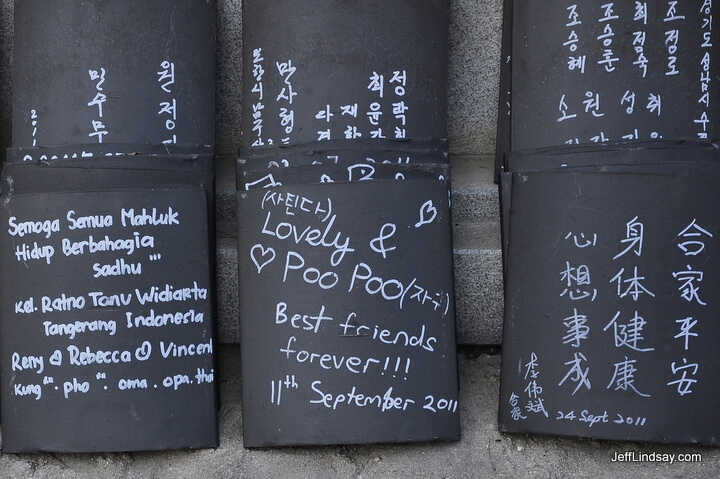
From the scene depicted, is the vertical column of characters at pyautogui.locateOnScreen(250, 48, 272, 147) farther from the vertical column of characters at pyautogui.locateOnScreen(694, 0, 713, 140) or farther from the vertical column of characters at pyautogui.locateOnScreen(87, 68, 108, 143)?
the vertical column of characters at pyautogui.locateOnScreen(694, 0, 713, 140)

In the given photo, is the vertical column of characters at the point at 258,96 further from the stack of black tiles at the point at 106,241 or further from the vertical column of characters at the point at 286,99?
the stack of black tiles at the point at 106,241

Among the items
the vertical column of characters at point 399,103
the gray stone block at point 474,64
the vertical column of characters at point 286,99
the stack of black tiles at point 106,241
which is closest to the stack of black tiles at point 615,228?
the gray stone block at point 474,64

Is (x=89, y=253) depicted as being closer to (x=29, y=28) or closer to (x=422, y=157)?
(x=29, y=28)

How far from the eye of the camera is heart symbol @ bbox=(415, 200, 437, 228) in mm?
2100

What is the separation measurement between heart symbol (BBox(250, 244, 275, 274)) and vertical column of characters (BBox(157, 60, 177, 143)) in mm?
405

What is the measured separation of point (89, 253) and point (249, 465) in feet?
2.41

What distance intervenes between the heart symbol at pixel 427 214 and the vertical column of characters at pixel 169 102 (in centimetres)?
75

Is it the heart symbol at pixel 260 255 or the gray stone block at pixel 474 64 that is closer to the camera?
the heart symbol at pixel 260 255

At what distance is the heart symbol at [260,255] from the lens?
2.11 metres

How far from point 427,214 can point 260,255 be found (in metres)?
0.48

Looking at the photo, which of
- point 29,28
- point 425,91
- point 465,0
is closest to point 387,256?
point 425,91

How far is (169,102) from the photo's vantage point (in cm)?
222

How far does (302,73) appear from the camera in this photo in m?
2.18

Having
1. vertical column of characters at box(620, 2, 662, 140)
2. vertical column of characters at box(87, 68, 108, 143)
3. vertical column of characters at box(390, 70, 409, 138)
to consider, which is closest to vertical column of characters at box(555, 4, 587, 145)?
vertical column of characters at box(620, 2, 662, 140)
